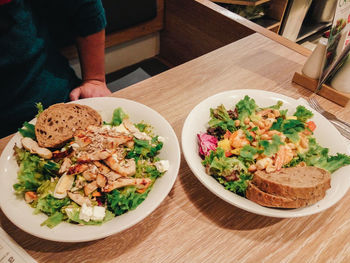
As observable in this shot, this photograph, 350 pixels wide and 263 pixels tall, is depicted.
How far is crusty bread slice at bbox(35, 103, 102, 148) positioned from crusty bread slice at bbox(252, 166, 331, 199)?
0.62 m

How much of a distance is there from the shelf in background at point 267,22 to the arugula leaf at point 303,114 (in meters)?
2.62

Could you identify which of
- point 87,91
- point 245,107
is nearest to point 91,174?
point 245,107

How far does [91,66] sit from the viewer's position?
163 centimetres

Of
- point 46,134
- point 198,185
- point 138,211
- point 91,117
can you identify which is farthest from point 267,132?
point 46,134

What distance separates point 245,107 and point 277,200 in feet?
1.39

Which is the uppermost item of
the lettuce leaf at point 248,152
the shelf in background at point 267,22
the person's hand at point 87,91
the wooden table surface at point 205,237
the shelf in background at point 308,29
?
the lettuce leaf at point 248,152

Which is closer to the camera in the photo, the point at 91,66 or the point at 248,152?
the point at 248,152

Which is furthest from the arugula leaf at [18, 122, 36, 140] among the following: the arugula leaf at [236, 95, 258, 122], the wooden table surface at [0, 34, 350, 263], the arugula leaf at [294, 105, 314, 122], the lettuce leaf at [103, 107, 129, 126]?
the arugula leaf at [294, 105, 314, 122]

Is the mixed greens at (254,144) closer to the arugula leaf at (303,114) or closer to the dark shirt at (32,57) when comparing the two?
the arugula leaf at (303,114)

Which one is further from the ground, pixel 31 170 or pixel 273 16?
pixel 31 170

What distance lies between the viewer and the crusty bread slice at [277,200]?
0.75m

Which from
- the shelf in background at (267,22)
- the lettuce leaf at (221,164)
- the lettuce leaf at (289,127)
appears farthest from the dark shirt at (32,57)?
the shelf in background at (267,22)

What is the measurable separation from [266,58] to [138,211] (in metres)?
1.21

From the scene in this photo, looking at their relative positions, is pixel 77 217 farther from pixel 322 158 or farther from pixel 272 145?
pixel 322 158
